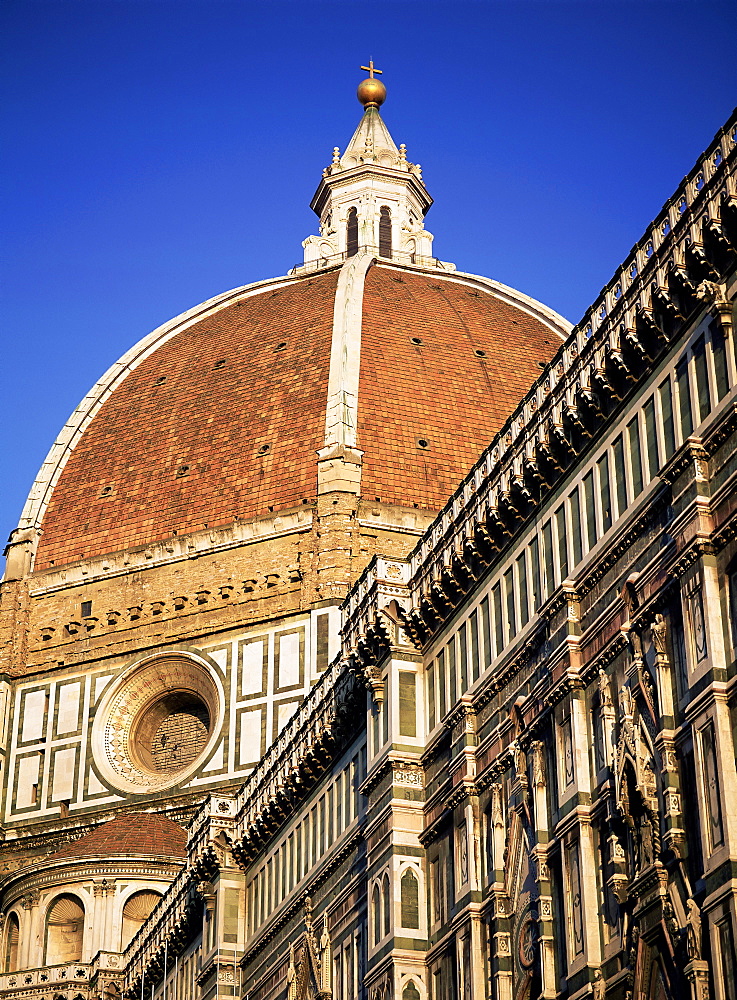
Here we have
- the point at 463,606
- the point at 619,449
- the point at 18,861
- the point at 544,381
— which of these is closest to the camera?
the point at 619,449

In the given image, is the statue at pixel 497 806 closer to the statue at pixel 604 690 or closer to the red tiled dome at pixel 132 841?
the statue at pixel 604 690

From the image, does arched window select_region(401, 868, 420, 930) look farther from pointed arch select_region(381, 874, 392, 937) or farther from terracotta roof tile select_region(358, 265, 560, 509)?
terracotta roof tile select_region(358, 265, 560, 509)

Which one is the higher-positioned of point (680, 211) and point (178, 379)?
point (178, 379)

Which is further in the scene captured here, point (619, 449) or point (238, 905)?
point (238, 905)

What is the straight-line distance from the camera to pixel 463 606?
35156 mm

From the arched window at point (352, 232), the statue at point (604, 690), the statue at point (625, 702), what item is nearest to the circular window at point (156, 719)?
the arched window at point (352, 232)

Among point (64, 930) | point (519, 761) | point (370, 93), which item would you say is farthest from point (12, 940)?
point (370, 93)

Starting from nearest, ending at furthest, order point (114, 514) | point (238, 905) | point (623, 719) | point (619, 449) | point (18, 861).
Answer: point (623, 719) → point (619, 449) → point (238, 905) → point (18, 861) → point (114, 514)

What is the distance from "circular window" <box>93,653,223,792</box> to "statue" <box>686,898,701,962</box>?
137 ft

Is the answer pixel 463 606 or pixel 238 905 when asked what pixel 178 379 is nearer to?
pixel 238 905

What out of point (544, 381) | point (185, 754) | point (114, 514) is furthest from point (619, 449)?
point (114, 514)

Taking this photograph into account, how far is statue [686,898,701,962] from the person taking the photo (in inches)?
942

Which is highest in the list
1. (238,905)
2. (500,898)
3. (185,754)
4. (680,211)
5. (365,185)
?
(365,185)

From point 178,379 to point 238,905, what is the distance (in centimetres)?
3541
